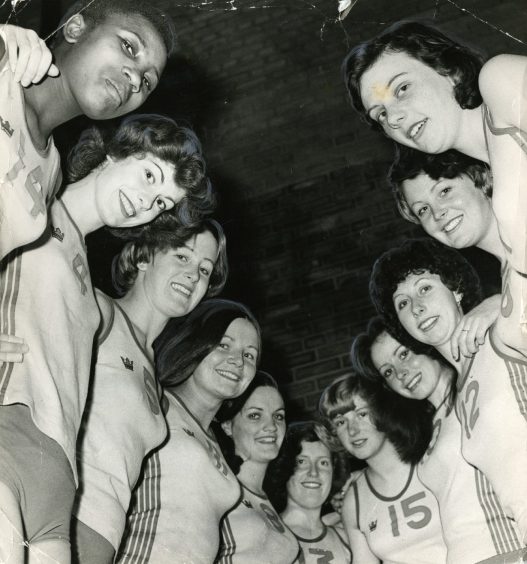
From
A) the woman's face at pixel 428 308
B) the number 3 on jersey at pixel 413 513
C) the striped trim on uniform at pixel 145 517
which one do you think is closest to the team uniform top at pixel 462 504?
the number 3 on jersey at pixel 413 513

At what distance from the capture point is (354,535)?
10.1 feet

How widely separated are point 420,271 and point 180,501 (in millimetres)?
1136

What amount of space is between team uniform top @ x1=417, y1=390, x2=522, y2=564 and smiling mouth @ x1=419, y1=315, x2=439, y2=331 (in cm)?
27

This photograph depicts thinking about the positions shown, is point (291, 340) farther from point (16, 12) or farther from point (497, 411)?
point (16, 12)

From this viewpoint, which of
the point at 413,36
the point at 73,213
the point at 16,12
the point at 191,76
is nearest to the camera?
the point at 16,12

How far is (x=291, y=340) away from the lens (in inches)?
161

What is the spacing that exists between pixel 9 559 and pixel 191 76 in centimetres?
247

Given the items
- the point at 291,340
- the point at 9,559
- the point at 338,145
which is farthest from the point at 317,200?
the point at 9,559

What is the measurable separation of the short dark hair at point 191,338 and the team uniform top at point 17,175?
3.16ft

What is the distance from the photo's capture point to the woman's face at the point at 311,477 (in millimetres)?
3254

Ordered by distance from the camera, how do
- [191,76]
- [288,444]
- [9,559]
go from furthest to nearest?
[191,76] → [288,444] → [9,559]

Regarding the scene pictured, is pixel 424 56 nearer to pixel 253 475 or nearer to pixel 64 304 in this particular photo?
pixel 64 304

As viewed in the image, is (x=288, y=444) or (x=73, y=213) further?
(x=288, y=444)

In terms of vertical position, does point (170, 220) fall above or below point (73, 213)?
below
